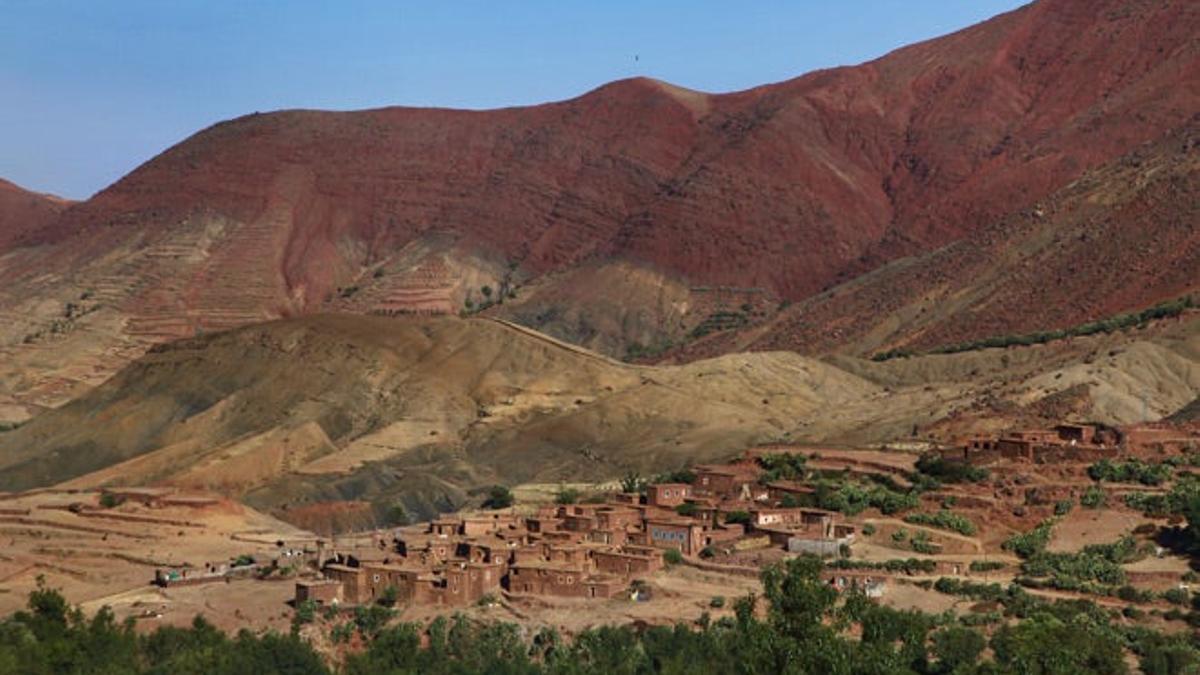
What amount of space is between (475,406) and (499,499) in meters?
26.0

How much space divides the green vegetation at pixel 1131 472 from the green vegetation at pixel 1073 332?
1366 inches

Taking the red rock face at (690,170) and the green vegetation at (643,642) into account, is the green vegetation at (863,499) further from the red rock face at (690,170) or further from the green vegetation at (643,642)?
the red rock face at (690,170)

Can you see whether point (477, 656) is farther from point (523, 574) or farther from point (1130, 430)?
point (1130, 430)

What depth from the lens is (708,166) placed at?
554ft

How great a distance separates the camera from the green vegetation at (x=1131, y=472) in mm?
63625

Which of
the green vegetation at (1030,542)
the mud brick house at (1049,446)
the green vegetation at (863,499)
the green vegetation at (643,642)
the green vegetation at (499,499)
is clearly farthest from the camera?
the green vegetation at (499,499)

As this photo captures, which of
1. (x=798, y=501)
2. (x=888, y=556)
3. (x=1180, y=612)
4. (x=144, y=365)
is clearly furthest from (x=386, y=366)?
(x=1180, y=612)

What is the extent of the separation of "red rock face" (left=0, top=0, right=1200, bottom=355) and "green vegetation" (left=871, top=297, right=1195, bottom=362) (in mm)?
37890

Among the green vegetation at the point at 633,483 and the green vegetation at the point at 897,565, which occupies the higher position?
the green vegetation at the point at 633,483

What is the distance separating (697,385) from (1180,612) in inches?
2063

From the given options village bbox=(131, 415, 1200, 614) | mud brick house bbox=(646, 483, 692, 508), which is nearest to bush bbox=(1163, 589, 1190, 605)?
village bbox=(131, 415, 1200, 614)

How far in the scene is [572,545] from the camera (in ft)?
200

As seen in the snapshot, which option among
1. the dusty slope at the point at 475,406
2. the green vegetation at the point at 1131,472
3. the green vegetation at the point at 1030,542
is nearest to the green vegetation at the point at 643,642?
the green vegetation at the point at 1030,542

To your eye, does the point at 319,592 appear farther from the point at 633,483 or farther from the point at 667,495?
the point at 633,483
